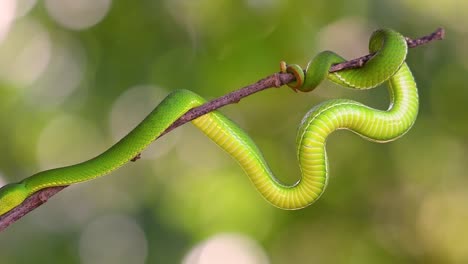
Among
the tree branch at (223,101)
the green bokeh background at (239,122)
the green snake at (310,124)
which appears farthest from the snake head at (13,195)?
the green bokeh background at (239,122)

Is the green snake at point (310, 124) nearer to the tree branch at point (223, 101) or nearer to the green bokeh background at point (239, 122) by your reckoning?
the tree branch at point (223, 101)

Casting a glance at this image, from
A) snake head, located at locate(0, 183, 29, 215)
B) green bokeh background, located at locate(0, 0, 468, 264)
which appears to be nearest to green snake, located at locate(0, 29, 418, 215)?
snake head, located at locate(0, 183, 29, 215)

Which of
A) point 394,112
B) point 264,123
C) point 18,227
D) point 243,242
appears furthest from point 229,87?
point 394,112

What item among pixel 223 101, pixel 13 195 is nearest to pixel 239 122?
pixel 13 195

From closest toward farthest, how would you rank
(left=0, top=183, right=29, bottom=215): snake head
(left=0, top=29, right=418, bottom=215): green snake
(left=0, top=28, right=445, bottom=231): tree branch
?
(left=0, top=28, right=445, bottom=231): tree branch → (left=0, top=29, right=418, bottom=215): green snake → (left=0, top=183, right=29, bottom=215): snake head

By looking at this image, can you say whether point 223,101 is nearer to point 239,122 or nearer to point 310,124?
point 310,124

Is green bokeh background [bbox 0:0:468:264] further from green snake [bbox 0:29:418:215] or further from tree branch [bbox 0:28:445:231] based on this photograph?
tree branch [bbox 0:28:445:231]
